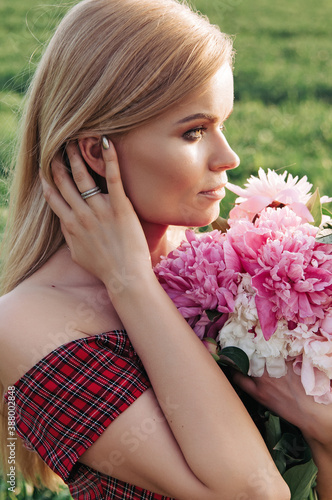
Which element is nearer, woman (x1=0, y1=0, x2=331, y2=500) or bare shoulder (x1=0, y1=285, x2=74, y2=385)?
woman (x1=0, y1=0, x2=331, y2=500)

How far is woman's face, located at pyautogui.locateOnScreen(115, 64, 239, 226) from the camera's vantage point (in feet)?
7.13

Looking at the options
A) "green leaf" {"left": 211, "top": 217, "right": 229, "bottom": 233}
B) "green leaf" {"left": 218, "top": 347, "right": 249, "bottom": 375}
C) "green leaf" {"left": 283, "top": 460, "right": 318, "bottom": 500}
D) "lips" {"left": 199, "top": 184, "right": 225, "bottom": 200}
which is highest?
"lips" {"left": 199, "top": 184, "right": 225, "bottom": 200}

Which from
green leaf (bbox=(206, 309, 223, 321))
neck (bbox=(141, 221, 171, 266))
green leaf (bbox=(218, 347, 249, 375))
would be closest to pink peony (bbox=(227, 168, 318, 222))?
neck (bbox=(141, 221, 171, 266))

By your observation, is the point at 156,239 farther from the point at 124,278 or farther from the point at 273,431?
the point at 273,431

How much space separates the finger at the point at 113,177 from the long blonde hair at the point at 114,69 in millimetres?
55

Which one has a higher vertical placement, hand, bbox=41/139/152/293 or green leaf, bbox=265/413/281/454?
hand, bbox=41/139/152/293

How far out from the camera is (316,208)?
2.30m

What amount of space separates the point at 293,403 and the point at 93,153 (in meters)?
1.08

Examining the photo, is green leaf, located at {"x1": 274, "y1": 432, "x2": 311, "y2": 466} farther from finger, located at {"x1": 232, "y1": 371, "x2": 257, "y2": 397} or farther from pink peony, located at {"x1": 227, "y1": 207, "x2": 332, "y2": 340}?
pink peony, located at {"x1": 227, "y1": 207, "x2": 332, "y2": 340}

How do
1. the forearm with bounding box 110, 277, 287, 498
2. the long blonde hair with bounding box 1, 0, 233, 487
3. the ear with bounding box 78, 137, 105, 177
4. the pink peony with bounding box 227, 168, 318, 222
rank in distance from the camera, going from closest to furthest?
1. the forearm with bounding box 110, 277, 287, 498
2. the long blonde hair with bounding box 1, 0, 233, 487
3. the ear with bounding box 78, 137, 105, 177
4. the pink peony with bounding box 227, 168, 318, 222

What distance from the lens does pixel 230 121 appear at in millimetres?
8039

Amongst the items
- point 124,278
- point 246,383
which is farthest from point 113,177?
point 246,383

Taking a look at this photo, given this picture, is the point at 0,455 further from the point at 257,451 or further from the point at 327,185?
the point at 327,185

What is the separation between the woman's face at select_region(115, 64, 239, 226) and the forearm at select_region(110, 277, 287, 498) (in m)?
0.30
